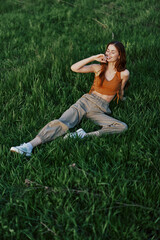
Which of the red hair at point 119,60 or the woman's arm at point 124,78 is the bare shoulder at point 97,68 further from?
the woman's arm at point 124,78

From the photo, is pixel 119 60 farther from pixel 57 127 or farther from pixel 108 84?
pixel 57 127

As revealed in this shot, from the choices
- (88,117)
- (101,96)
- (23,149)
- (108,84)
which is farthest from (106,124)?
(23,149)

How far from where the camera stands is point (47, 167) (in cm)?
219

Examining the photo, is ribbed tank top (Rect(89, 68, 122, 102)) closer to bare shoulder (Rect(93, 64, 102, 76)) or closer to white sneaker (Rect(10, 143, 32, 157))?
bare shoulder (Rect(93, 64, 102, 76))

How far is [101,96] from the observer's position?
297 cm

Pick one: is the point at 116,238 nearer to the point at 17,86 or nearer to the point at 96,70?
the point at 96,70

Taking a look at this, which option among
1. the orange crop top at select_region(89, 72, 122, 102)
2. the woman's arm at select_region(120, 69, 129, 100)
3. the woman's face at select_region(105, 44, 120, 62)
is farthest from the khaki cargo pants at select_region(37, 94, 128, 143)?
the woman's face at select_region(105, 44, 120, 62)

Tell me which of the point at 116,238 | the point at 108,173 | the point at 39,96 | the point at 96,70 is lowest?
the point at 116,238

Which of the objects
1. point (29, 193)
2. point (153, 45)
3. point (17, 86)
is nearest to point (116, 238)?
point (29, 193)

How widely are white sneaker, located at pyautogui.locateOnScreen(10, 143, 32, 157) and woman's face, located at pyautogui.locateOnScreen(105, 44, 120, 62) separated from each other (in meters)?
1.38

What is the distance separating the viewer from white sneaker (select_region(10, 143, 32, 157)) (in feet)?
7.54

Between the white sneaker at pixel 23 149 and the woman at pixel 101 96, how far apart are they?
0.80ft

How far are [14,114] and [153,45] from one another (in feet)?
9.22

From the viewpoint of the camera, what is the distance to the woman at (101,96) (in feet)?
8.59
